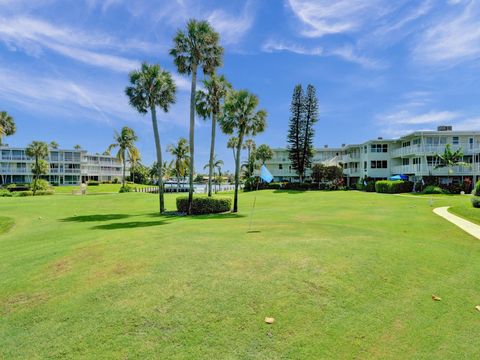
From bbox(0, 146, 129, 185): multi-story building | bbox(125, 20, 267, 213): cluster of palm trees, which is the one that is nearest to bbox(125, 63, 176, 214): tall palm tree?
bbox(125, 20, 267, 213): cluster of palm trees

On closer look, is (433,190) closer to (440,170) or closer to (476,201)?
(440,170)

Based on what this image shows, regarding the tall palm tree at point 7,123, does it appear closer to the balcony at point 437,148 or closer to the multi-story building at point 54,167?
the multi-story building at point 54,167

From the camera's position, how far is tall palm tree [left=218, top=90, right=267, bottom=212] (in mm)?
22953

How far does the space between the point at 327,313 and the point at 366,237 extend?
6.18 metres

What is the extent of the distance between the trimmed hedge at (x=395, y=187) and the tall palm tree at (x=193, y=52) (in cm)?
3090

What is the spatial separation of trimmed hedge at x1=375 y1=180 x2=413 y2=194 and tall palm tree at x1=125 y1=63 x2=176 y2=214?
3260cm

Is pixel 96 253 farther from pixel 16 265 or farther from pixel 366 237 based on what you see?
pixel 366 237

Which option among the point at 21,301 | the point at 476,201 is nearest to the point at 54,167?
the point at 476,201

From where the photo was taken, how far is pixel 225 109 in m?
23.5

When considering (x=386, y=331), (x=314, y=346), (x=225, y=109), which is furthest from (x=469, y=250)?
(x=225, y=109)

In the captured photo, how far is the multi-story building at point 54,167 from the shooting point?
76.7 meters

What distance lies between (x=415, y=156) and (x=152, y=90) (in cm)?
4106

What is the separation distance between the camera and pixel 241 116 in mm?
23156

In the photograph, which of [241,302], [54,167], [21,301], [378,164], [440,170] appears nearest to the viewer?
[241,302]
